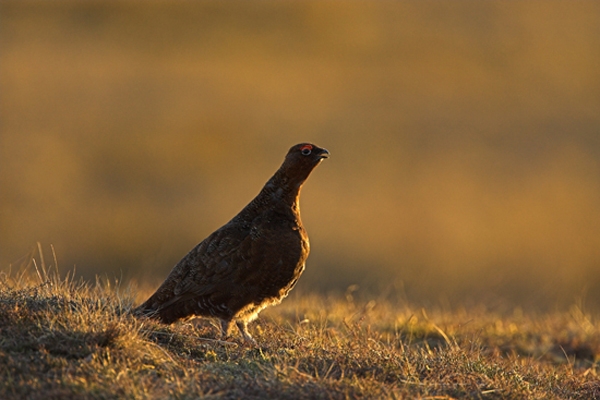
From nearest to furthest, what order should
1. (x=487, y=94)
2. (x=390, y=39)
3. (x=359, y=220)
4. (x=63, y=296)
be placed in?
1. (x=63, y=296)
2. (x=359, y=220)
3. (x=487, y=94)
4. (x=390, y=39)

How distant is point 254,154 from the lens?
22.4 m

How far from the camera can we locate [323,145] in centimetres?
2130

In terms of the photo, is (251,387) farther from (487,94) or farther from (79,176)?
(487,94)

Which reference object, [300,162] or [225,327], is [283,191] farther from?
[225,327]

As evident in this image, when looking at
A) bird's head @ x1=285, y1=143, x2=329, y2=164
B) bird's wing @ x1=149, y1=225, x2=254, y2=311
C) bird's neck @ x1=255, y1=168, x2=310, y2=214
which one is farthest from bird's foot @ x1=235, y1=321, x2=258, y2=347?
bird's head @ x1=285, y1=143, x2=329, y2=164

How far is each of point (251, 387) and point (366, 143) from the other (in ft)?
Result: 60.9

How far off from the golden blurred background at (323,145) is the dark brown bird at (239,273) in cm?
656

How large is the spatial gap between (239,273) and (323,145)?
1518cm

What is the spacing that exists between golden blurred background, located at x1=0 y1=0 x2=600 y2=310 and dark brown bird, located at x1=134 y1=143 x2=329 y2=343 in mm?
6561

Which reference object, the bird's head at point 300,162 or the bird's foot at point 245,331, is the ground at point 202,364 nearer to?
the bird's foot at point 245,331

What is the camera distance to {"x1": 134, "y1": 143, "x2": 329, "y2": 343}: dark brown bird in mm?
6238

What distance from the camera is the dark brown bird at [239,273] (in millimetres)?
6238

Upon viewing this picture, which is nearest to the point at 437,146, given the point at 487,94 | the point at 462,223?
the point at 462,223

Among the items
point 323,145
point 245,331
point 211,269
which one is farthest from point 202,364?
point 323,145
